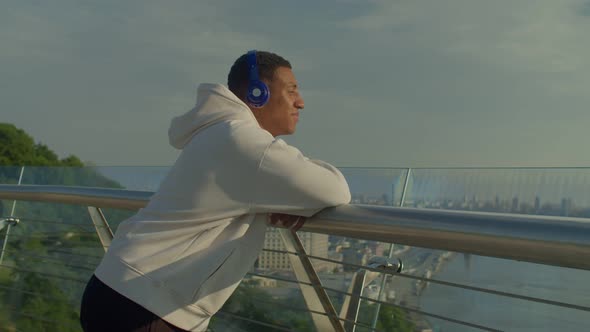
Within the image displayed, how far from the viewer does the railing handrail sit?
1.67 m

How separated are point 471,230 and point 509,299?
26.0 inches

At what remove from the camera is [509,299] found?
2.44 metres

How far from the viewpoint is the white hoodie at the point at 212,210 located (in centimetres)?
223

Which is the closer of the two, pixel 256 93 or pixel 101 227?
pixel 256 93

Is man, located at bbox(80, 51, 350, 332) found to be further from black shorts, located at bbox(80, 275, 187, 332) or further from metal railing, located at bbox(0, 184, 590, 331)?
metal railing, located at bbox(0, 184, 590, 331)

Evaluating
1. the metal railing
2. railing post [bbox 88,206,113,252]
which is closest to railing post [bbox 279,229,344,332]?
the metal railing

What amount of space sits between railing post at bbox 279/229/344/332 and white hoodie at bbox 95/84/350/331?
54 cm

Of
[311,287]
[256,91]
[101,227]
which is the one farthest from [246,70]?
[101,227]

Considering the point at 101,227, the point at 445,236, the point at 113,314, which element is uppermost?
the point at 445,236

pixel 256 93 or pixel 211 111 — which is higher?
pixel 256 93

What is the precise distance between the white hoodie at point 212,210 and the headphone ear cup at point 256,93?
0.17 meters

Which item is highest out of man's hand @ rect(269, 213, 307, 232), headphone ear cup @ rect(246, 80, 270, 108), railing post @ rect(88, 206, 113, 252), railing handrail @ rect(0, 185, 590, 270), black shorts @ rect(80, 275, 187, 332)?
headphone ear cup @ rect(246, 80, 270, 108)

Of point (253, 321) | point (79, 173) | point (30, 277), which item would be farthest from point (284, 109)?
point (79, 173)

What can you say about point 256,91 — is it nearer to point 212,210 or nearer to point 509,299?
point 212,210
